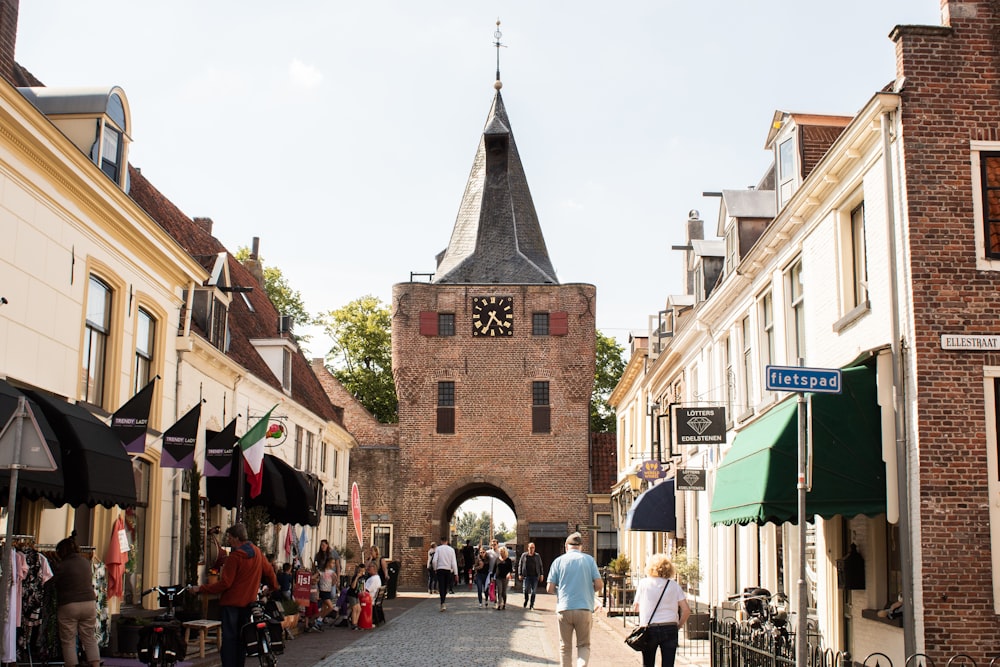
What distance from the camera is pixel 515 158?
170ft

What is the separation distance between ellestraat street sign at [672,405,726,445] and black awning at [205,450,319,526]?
7.65 metres

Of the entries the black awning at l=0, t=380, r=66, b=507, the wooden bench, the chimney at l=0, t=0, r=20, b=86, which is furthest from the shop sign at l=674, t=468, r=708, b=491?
the chimney at l=0, t=0, r=20, b=86

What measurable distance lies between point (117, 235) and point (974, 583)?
40.3 feet

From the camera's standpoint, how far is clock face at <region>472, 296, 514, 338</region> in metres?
46.5

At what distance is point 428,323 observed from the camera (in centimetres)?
4662

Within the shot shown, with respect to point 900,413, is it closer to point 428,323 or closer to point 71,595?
point 71,595

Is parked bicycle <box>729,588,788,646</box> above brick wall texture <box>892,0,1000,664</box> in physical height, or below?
below

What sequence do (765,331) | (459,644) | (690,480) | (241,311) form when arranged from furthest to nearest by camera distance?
(241,311)
(690,480)
(459,644)
(765,331)

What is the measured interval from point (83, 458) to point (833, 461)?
806 centimetres

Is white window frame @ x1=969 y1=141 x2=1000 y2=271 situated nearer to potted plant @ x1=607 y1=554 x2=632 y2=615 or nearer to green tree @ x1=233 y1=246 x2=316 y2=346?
potted plant @ x1=607 y1=554 x2=632 y2=615

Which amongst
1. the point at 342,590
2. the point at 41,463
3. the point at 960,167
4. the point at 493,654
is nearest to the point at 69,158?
the point at 41,463

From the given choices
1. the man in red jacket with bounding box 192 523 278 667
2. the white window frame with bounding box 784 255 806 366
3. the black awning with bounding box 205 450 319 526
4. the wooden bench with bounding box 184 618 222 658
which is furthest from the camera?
A: the black awning with bounding box 205 450 319 526

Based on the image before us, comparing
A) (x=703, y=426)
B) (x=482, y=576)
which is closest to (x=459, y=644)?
(x=703, y=426)

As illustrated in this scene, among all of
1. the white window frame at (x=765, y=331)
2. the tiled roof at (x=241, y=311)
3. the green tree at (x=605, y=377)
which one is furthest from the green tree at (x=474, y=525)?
the white window frame at (x=765, y=331)
